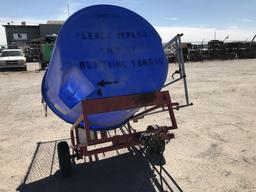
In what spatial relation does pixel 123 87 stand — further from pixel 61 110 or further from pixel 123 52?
pixel 61 110

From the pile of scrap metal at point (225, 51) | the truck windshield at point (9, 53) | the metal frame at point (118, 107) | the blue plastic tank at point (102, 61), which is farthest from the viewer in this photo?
the pile of scrap metal at point (225, 51)

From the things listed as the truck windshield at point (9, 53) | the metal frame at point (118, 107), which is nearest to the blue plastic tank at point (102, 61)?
the metal frame at point (118, 107)

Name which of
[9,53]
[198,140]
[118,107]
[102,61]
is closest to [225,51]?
[9,53]

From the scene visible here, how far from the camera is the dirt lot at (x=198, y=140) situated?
4.69 meters

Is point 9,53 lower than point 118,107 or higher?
higher

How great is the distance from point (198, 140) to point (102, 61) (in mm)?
2717

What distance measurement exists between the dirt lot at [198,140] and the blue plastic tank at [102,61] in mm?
1314

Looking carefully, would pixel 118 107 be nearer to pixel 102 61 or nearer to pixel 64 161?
pixel 102 61

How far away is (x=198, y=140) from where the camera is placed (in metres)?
6.32

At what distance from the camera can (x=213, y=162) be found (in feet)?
17.0

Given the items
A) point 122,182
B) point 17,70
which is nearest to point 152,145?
point 122,182

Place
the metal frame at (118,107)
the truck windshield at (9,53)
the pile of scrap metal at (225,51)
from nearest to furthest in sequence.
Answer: the metal frame at (118,107), the truck windshield at (9,53), the pile of scrap metal at (225,51)

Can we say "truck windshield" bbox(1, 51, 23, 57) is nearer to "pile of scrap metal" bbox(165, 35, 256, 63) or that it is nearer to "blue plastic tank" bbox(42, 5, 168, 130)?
"pile of scrap metal" bbox(165, 35, 256, 63)

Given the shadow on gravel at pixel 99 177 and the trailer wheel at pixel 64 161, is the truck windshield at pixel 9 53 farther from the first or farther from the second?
the trailer wheel at pixel 64 161
